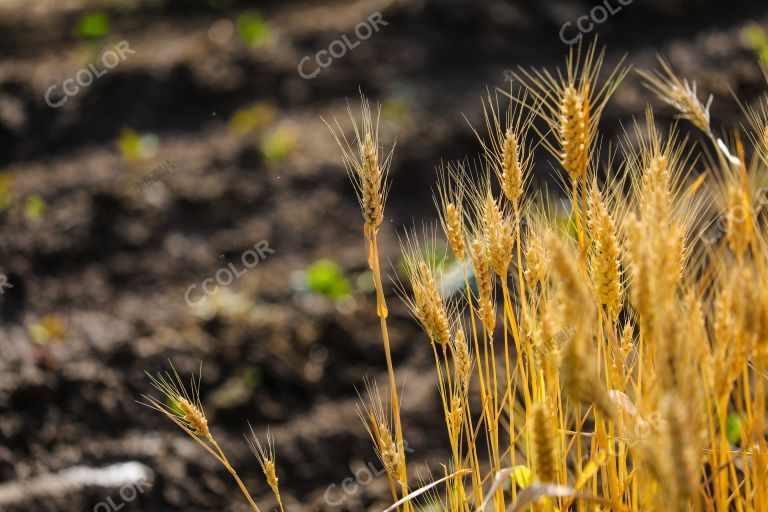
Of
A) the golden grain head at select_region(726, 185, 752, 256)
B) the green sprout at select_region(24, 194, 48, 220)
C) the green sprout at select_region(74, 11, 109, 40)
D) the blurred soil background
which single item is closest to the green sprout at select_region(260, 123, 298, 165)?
the blurred soil background

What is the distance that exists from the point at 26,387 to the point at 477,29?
8.43 ft

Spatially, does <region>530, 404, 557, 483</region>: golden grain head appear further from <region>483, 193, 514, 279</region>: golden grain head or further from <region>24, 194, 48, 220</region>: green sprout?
<region>24, 194, 48, 220</region>: green sprout

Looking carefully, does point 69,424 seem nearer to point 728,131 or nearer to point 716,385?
point 716,385

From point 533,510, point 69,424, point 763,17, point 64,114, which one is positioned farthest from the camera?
point 763,17

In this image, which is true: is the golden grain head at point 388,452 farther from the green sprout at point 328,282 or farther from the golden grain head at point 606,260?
the green sprout at point 328,282

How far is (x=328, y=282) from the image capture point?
9.93ft

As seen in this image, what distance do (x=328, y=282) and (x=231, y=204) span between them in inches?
24.9

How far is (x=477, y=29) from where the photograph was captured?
13.3 ft

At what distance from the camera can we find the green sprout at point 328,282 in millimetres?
3006

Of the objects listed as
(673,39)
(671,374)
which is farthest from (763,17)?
(671,374)

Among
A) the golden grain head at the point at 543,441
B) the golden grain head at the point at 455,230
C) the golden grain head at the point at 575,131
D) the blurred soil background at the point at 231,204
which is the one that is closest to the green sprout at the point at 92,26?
the blurred soil background at the point at 231,204

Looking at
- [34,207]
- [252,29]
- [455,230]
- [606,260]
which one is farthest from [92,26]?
[606,260]

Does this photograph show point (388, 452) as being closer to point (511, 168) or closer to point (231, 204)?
point (511, 168)

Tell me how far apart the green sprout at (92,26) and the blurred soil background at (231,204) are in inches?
0.4
